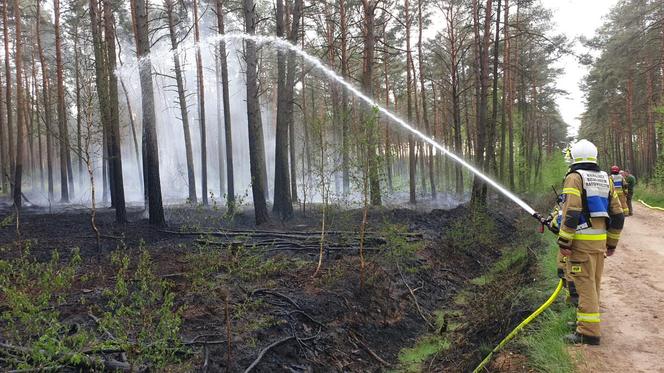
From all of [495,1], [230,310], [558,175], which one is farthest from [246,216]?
[558,175]

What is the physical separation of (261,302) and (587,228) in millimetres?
4007

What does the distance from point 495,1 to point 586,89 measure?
31293 millimetres

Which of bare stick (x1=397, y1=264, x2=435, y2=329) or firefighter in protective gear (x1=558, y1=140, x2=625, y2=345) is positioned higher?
firefighter in protective gear (x1=558, y1=140, x2=625, y2=345)

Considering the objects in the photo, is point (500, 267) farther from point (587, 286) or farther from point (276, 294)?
point (276, 294)

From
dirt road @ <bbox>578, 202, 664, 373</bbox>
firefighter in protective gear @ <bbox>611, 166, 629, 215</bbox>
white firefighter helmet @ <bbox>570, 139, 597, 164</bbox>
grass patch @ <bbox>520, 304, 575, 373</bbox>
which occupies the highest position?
white firefighter helmet @ <bbox>570, 139, 597, 164</bbox>

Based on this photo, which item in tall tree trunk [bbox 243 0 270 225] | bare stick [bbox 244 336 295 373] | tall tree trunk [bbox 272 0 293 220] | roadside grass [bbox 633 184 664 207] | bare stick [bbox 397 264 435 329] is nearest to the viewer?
bare stick [bbox 244 336 295 373]

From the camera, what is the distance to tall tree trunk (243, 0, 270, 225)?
12.9m

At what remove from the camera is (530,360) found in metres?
4.21

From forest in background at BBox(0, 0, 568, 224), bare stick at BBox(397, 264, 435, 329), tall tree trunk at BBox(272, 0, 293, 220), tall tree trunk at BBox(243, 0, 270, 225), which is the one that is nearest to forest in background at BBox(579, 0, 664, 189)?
forest in background at BBox(0, 0, 568, 224)

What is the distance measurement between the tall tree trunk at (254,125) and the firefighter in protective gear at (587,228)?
9546 millimetres

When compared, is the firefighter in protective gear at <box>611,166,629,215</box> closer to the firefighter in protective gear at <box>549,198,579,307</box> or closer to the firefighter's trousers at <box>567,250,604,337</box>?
the firefighter in protective gear at <box>549,198,579,307</box>

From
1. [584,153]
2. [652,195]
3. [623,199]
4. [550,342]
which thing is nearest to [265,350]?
[550,342]

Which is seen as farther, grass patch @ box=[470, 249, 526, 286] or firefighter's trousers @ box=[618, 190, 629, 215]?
firefighter's trousers @ box=[618, 190, 629, 215]

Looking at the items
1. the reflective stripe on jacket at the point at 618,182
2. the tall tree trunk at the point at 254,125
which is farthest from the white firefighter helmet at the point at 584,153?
the tall tree trunk at the point at 254,125
